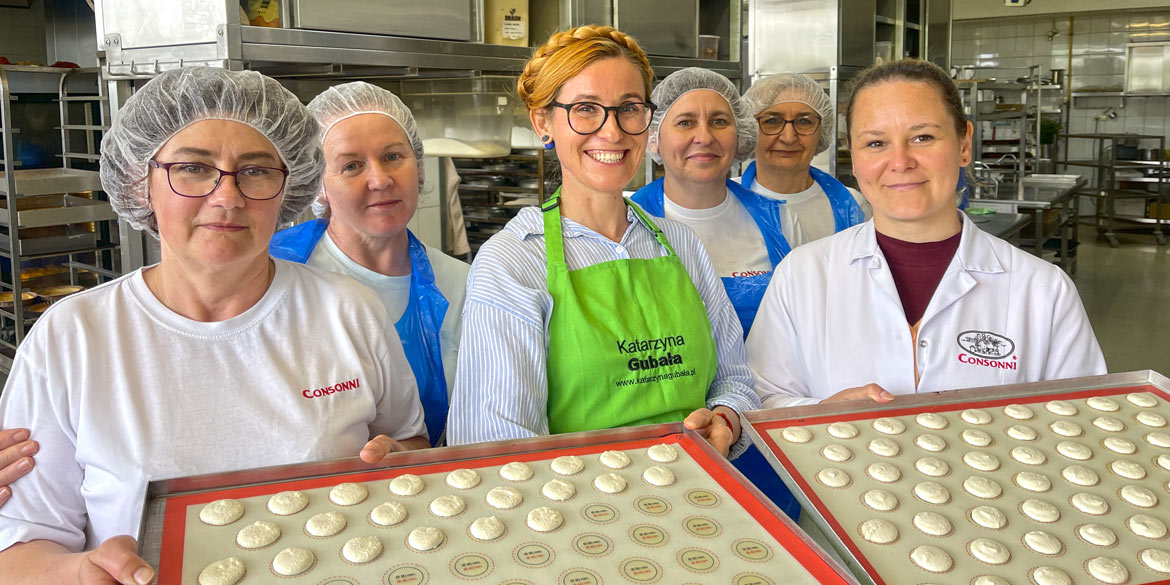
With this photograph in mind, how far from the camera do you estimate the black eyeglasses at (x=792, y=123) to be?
3.03m

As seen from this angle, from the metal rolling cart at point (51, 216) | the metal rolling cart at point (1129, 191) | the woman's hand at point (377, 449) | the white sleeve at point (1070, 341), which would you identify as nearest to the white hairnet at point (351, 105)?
the woman's hand at point (377, 449)

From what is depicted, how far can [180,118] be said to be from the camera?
142 cm

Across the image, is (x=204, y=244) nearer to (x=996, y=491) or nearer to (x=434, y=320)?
(x=434, y=320)

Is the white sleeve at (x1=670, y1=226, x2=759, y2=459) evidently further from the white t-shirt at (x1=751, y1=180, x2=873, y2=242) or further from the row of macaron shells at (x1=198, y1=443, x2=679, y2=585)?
the white t-shirt at (x1=751, y1=180, x2=873, y2=242)

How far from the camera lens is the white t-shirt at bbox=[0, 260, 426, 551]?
1.31m

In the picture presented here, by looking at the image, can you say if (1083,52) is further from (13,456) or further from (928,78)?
(13,456)

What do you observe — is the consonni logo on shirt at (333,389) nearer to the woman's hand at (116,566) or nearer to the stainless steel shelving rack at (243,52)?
the woman's hand at (116,566)

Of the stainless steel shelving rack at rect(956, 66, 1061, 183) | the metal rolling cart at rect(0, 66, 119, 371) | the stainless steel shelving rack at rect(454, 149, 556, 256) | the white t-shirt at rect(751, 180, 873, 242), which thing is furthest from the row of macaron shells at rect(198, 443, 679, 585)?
the metal rolling cart at rect(0, 66, 119, 371)

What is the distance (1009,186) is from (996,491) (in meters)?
6.80

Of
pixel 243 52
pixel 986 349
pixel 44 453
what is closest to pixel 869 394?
Answer: pixel 986 349

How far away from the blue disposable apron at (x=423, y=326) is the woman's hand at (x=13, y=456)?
0.74m

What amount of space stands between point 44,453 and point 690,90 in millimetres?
2011

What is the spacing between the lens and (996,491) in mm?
1146

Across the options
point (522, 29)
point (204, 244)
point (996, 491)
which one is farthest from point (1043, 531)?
point (522, 29)
